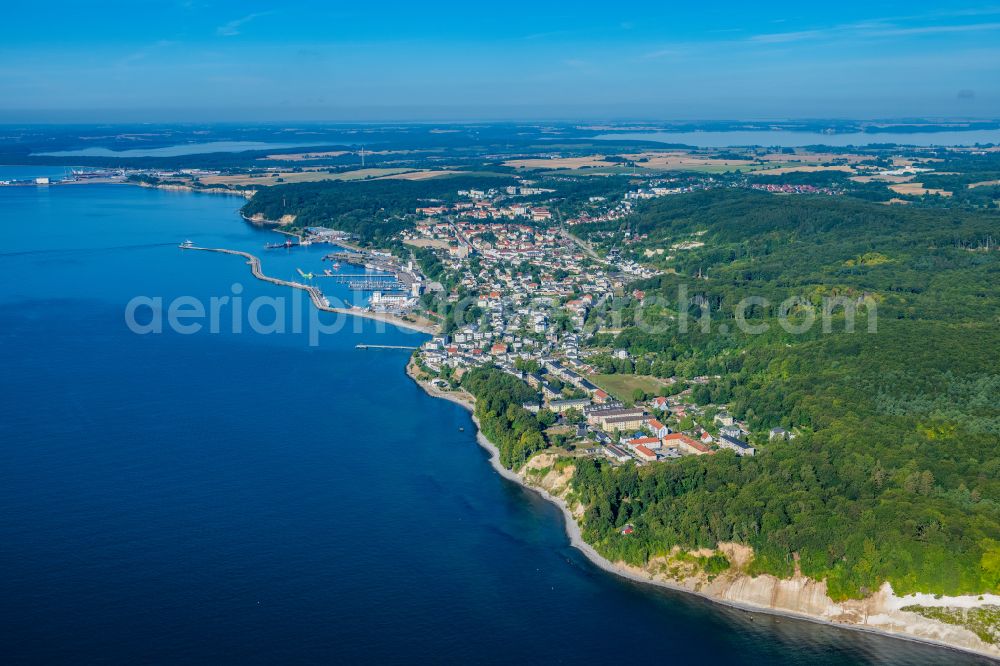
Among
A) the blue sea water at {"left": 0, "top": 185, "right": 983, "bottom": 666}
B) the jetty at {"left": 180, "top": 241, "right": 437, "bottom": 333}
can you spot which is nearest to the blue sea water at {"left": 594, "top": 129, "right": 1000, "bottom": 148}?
the jetty at {"left": 180, "top": 241, "right": 437, "bottom": 333}

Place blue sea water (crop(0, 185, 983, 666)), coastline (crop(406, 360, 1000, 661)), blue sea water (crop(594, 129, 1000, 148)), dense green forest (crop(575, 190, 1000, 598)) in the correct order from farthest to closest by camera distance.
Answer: blue sea water (crop(594, 129, 1000, 148)) < dense green forest (crop(575, 190, 1000, 598)) < coastline (crop(406, 360, 1000, 661)) < blue sea water (crop(0, 185, 983, 666))

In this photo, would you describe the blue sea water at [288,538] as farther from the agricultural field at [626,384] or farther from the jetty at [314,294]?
the jetty at [314,294]

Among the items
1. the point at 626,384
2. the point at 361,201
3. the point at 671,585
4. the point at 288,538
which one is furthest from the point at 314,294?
the point at 361,201

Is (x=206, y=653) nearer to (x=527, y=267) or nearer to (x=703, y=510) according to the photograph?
(x=703, y=510)

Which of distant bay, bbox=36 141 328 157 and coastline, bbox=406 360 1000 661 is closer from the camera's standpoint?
coastline, bbox=406 360 1000 661

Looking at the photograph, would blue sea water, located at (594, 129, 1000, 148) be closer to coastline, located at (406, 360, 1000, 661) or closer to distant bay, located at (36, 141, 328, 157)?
distant bay, located at (36, 141, 328, 157)

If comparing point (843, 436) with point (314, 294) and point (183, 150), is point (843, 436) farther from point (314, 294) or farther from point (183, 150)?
point (183, 150)

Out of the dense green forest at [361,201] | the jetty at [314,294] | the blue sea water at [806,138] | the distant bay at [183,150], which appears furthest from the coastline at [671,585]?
the blue sea water at [806,138]
